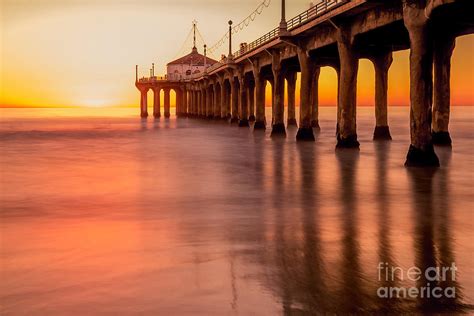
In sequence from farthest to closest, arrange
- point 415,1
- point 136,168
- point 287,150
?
point 287,150
point 136,168
point 415,1

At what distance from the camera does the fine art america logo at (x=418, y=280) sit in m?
6.43

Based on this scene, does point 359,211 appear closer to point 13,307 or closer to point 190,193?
point 190,193

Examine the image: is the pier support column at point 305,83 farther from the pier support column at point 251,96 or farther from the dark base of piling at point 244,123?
the pier support column at point 251,96

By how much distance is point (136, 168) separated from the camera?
23391mm

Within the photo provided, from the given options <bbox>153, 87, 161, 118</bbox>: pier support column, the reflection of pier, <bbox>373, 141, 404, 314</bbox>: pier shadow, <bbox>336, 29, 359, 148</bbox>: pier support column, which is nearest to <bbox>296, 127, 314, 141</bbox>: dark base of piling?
the reflection of pier

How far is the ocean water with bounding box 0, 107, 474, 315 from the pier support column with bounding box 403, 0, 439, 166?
1.35m

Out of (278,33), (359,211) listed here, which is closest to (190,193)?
(359,211)

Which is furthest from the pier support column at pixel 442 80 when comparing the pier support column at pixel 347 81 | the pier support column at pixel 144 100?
the pier support column at pixel 144 100

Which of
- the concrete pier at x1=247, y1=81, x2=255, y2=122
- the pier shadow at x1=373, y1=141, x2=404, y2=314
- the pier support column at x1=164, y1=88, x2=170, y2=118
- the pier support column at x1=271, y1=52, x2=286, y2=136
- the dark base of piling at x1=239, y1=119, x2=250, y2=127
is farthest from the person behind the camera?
the pier support column at x1=164, y1=88, x2=170, y2=118

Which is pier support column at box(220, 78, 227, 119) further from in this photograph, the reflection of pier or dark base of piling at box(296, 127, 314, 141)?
dark base of piling at box(296, 127, 314, 141)

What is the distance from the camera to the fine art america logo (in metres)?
6.43

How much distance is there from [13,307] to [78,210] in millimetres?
6681

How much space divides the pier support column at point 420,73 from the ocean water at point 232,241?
1352 mm

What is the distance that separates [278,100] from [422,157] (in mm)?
25958
